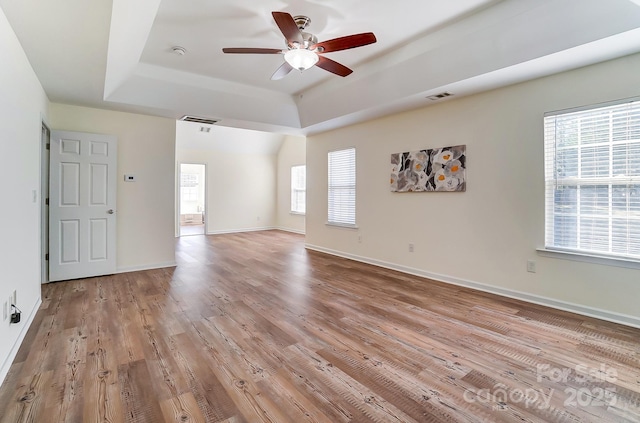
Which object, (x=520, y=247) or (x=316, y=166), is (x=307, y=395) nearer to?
(x=520, y=247)

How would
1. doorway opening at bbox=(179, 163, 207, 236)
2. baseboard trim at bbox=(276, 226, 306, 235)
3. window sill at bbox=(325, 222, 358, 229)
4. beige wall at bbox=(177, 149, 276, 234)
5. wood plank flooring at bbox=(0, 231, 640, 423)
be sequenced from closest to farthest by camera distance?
wood plank flooring at bbox=(0, 231, 640, 423)
window sill at bbox=(325, 222, 358, 229)
beige wall at bbox=(177, 149, 276, 234)
baseboard trim at bbox=(276, 226, 306, 235)
doorway opening at bbox=(179, 163, 207, 236)

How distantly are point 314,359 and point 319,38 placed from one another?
3.20m

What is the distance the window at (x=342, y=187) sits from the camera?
5.66 m

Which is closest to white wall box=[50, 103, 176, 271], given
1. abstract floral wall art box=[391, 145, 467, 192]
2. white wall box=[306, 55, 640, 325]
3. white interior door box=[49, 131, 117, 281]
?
white interior door box=[49, 131, 117, 281]

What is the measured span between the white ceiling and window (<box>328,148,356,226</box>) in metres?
1.11

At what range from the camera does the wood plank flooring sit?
5.68ft

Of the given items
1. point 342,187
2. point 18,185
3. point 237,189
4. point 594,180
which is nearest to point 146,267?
point 18,185

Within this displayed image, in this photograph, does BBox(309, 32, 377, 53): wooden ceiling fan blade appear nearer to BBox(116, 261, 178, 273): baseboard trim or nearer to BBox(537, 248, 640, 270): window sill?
BBox(537, 248, 640, 270): window sill

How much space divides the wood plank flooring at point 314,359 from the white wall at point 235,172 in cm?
524

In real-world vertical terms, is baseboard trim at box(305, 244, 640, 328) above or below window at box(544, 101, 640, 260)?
below

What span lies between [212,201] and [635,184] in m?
8.53

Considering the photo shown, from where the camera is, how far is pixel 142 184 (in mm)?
4805

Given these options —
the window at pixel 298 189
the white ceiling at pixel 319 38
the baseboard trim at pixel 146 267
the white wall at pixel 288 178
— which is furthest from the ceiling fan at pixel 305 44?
the window at pixel 298 189

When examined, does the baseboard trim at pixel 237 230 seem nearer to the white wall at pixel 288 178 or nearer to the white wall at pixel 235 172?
the white wall at pixel 235 172
